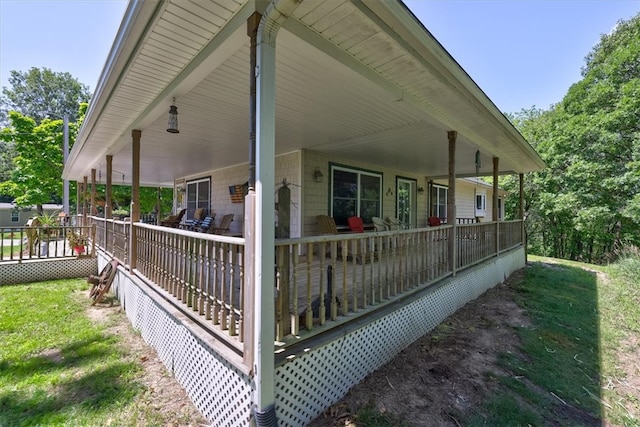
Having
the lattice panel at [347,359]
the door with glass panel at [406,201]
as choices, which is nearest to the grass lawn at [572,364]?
the lattice panel at [347,359]

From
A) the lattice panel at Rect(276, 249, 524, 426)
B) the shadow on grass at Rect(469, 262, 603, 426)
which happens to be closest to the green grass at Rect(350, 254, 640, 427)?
the shadow on grass at Rect(469, 262, 603, 426)

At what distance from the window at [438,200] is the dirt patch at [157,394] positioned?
10833 mm

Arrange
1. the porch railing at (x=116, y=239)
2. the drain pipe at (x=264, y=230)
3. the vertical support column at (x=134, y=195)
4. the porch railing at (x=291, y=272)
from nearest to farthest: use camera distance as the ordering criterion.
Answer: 1. the drain pipe at (x=264, y=230)
2. the porch railing at (x=291, y=272)
3. the vertical support column at (x=134, y=195)
4. the porch railing at (x=116, y=239)

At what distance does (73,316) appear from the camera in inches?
188

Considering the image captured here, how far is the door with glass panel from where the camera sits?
9.71 m

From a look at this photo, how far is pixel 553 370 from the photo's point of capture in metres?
3.38

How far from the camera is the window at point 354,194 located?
7.52 m

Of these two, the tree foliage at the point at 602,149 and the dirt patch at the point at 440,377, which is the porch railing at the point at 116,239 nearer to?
the dirt patch at the point at 440,377

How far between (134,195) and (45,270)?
183 inches

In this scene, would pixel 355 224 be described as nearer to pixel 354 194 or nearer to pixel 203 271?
pixel 354 194

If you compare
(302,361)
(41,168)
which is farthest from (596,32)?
(41,168)

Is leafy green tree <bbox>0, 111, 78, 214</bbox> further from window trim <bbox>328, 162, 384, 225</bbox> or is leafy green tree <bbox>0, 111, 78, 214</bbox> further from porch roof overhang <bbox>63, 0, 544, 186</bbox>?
window trim <bbox>328, 162, 384, 225</bbox>

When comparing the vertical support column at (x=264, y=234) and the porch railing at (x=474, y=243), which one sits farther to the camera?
the porch railing at (x=474, y=243)

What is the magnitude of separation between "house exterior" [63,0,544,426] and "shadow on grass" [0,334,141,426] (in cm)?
47
